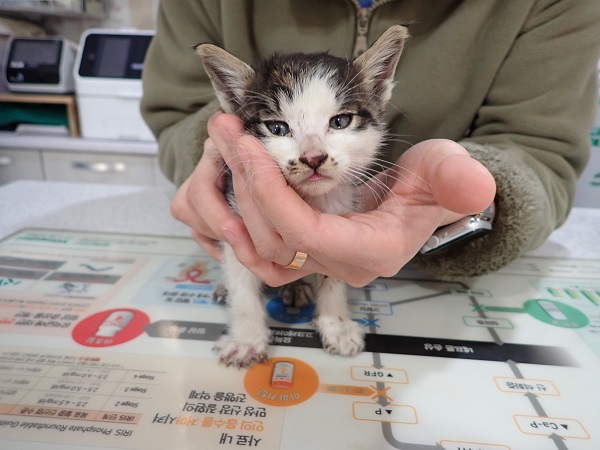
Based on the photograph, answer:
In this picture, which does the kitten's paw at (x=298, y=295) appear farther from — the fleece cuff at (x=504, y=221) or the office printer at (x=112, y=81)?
the office printer at (x=112, y=81)

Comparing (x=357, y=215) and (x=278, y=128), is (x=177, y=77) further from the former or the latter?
(x=357, y=215)

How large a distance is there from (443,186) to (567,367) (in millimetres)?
492

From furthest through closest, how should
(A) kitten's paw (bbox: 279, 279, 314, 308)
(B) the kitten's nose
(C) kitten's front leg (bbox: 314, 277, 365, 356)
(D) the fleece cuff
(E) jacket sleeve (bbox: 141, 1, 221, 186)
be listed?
(E) jacket sleeve (bbox: 141, 1, 221, 186), (A) kitten's paw (bbox: 279, 279, 314, 308), (D) the fleece cuff, (C) kitten's front leg (bbox: 314, 277, 365, 356), (B) the kitten's nose

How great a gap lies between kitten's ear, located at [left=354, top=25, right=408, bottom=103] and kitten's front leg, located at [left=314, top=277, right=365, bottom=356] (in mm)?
458

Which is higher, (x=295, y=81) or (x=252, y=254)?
(x=295, y=81)

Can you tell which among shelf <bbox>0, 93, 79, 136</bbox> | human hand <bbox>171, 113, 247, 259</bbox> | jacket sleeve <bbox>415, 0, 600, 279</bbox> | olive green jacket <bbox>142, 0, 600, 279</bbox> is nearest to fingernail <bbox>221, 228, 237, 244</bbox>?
human hand <bbox>171, 113, 247, 259</bbox>

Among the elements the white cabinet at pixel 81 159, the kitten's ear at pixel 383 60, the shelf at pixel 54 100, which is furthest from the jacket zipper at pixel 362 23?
the shelf at pixel 54 100

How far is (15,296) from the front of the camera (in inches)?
37.7

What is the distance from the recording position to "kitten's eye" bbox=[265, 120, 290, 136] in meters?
0.81

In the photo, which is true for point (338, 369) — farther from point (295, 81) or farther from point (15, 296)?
point (15, 296)

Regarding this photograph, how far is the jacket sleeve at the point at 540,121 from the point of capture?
97 centimetres

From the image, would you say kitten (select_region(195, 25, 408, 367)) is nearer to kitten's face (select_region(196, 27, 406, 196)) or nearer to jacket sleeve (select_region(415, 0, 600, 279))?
kitten's face (select_region(196, 27, 406, 196))

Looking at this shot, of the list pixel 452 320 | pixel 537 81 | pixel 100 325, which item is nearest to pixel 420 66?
pixel 537 81

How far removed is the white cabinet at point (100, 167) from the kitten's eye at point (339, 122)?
2105mm
